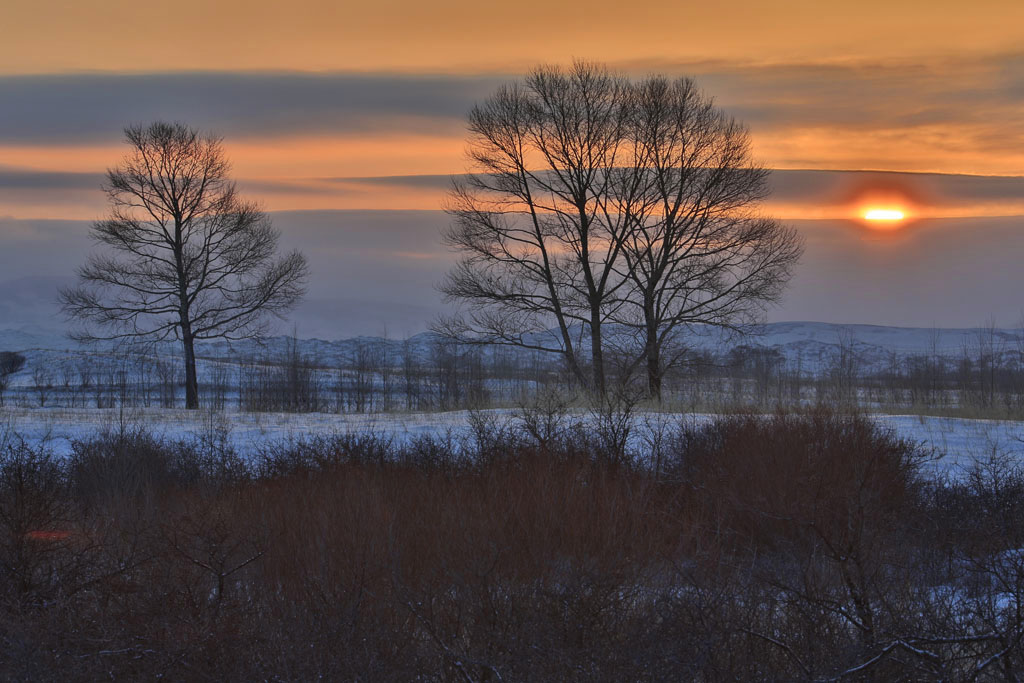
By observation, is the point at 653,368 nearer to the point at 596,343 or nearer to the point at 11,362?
the point at 596,343

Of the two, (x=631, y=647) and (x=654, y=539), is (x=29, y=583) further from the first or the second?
(x=654, y=539)

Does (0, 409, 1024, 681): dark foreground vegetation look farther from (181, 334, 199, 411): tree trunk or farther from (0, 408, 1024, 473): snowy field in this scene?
(181, 334, 199, 411): tree trunk

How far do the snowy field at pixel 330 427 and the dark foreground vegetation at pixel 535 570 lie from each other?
2.87m

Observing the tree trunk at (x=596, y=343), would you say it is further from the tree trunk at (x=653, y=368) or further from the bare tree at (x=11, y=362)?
the bare tree at (x=11, y=362)

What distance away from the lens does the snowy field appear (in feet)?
56.4

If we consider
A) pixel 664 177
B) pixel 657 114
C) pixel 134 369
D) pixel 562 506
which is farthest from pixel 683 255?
pixel 134 369

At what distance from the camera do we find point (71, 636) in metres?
6.81

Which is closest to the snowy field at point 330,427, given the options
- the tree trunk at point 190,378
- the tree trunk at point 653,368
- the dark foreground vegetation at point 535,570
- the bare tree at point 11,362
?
the dark foreground vegetation at point 535,570

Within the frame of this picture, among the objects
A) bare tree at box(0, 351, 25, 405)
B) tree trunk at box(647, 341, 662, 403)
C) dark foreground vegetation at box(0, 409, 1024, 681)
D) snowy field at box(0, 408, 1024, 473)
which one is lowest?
dark foreground vegetation at box(0, 409, 1024, 681)

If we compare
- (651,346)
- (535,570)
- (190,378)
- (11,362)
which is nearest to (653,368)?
(651,346)

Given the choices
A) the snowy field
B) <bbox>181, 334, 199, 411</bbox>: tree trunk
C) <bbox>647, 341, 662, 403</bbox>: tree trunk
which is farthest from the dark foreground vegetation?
<bbox>181, 334, 199, 411</bbox>: tree trunk

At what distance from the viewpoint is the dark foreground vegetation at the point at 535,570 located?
6.31m

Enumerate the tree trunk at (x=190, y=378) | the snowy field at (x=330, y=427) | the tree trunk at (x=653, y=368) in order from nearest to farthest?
the snowy field at (x=330, y=427), the tree trunk at (x=653, y=368), the tree trunk at (x=190, y=378)

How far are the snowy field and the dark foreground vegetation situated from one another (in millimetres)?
2870
